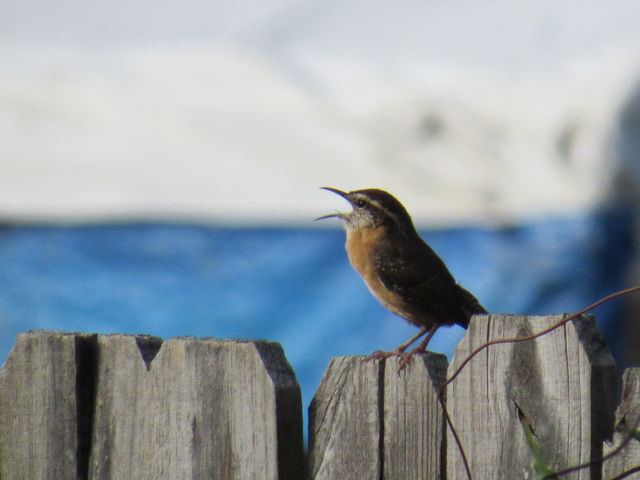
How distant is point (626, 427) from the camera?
8.21 ft

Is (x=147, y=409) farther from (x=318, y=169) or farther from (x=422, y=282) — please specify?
(x=318, y=169)

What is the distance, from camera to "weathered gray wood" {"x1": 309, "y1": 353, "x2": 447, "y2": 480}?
2789mm

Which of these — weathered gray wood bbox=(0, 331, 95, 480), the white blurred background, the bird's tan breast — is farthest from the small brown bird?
weathered gray wood bbox=(0, 331, 95, 480)

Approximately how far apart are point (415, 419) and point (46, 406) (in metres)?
1.11

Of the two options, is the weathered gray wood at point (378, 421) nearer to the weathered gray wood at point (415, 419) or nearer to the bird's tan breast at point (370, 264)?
the weathered gray wood at point (415, 419)

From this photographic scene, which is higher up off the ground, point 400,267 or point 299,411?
point 400,267

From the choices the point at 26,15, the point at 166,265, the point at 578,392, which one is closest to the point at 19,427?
the point at 578,392

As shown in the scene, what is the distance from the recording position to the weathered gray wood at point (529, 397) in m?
2.55

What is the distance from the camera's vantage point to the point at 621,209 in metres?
5.92

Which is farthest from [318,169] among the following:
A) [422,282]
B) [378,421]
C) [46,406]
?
[378,421]

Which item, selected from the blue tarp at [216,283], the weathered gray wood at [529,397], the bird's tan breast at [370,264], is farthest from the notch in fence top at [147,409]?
the blue tarp at [216,283]

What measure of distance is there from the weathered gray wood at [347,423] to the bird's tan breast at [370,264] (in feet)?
5.34

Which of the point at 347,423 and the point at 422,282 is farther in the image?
the point at 422,282

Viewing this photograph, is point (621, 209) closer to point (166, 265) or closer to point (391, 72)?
point (391, 72)
